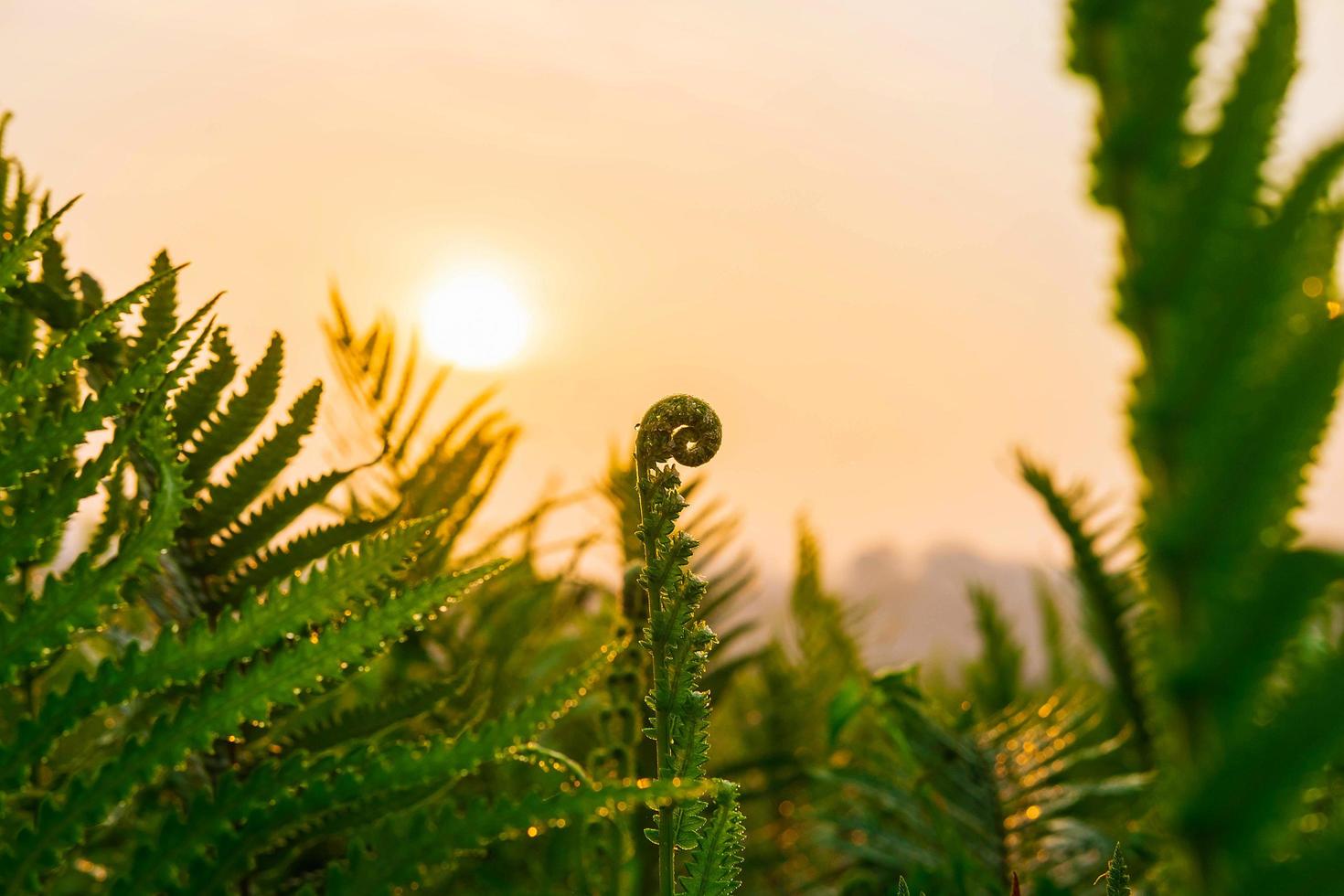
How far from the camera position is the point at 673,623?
0.41m

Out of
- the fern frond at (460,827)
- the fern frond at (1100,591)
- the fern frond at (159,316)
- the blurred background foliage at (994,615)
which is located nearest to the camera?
the blurred background foliage at (994,615)

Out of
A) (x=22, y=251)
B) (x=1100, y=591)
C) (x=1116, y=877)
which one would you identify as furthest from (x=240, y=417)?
(x=1100, y=591)

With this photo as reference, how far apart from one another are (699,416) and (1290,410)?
255 millimetres

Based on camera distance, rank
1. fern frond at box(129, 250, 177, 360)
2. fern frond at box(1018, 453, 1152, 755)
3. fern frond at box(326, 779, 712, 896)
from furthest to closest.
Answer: fern frond at box(1018, 453, 1152, 755), fern frond at box(129, 250, 177, 360), fern frond at box(326, 779, 712, 896)

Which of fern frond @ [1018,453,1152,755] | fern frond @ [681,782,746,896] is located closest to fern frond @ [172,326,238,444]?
fern frond @ [681,782,746,896]

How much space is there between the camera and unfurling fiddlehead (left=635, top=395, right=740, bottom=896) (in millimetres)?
416

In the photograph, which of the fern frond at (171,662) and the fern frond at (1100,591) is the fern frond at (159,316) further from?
the fern frond at (1100,591)

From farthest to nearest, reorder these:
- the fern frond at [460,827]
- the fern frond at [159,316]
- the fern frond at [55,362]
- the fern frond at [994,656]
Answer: the fern frond at [994,656] → the fern frond at [159,316] → the fern frond at [55,362] → the fern frond at [460,827]

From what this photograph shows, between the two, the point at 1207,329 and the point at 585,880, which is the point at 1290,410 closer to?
the point at 1207,329

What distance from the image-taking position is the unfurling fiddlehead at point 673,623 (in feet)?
1.36

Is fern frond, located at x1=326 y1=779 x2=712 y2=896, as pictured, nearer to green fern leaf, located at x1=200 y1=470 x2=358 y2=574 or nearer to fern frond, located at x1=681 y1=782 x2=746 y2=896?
fern frond, located at x1=681 y1=782 x2=746 y2=896

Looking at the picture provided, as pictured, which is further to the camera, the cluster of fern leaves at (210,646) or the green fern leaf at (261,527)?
the green fern leaf at (261,527)

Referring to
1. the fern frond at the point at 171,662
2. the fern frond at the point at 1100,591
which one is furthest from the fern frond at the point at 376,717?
the fern frond at the point at 1100,591

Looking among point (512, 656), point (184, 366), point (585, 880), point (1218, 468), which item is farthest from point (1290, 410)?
point (512, 656)
